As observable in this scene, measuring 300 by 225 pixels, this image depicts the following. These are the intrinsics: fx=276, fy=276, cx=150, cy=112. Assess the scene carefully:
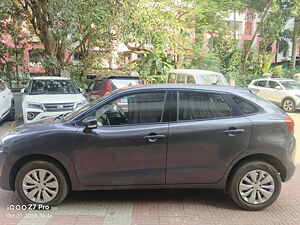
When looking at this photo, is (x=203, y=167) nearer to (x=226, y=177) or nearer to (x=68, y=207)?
(x=226, y=177)

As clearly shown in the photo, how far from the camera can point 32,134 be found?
359 centimetres

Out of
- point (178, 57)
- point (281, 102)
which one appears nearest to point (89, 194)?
point (281, 102)

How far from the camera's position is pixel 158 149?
3553mm

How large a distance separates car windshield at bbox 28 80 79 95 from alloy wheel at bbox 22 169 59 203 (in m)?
5.36

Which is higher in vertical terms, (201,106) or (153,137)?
(201,106)

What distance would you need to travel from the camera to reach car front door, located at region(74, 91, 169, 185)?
139 inches

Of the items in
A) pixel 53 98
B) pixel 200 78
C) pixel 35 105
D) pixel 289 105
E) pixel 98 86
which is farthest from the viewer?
pixel 289 105

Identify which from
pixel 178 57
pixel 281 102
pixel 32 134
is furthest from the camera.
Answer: pixel 178 57

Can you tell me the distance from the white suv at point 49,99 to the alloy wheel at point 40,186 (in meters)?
3.34

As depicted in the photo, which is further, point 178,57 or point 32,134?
point 178,57

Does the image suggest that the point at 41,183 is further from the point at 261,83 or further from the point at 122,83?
the point at 261,83

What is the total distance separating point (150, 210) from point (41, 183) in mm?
1488

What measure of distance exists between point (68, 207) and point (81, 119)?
1.21 meters

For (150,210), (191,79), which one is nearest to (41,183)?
(150,210)
